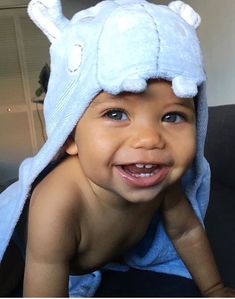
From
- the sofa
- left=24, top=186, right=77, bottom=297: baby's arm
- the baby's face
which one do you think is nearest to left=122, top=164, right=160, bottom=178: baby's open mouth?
the baby's face

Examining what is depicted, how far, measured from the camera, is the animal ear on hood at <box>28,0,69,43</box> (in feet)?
1.69

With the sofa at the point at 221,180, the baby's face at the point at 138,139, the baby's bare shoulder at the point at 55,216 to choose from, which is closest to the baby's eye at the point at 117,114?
the baby's face at the point at 138,139

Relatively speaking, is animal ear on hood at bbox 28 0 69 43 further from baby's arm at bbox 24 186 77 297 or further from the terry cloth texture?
baby's arm at bbox 24 186 77 297

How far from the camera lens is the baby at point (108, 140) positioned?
0.42 metres

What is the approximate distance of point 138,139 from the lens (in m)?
0.42

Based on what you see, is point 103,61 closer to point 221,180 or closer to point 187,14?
point 187,14

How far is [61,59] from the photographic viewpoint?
49 cm

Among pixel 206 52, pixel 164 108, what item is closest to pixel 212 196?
pixel 164 108

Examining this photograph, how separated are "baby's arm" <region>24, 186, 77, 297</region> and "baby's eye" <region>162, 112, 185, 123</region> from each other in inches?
6.3

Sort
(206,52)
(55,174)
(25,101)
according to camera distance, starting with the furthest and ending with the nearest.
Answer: (25,101)
(206,52)
(55,174)

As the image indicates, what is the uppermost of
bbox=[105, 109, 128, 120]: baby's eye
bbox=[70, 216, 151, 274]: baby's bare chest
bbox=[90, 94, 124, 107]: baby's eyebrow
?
bbox=[90, 94, 124, 107]: baby's eyebrow

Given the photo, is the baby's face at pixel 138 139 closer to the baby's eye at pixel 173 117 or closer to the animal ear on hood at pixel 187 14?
the baby's eye at pixel 173 117

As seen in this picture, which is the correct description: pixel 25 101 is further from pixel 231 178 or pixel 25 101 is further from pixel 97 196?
pixel 97 196

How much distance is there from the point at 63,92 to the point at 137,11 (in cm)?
13
